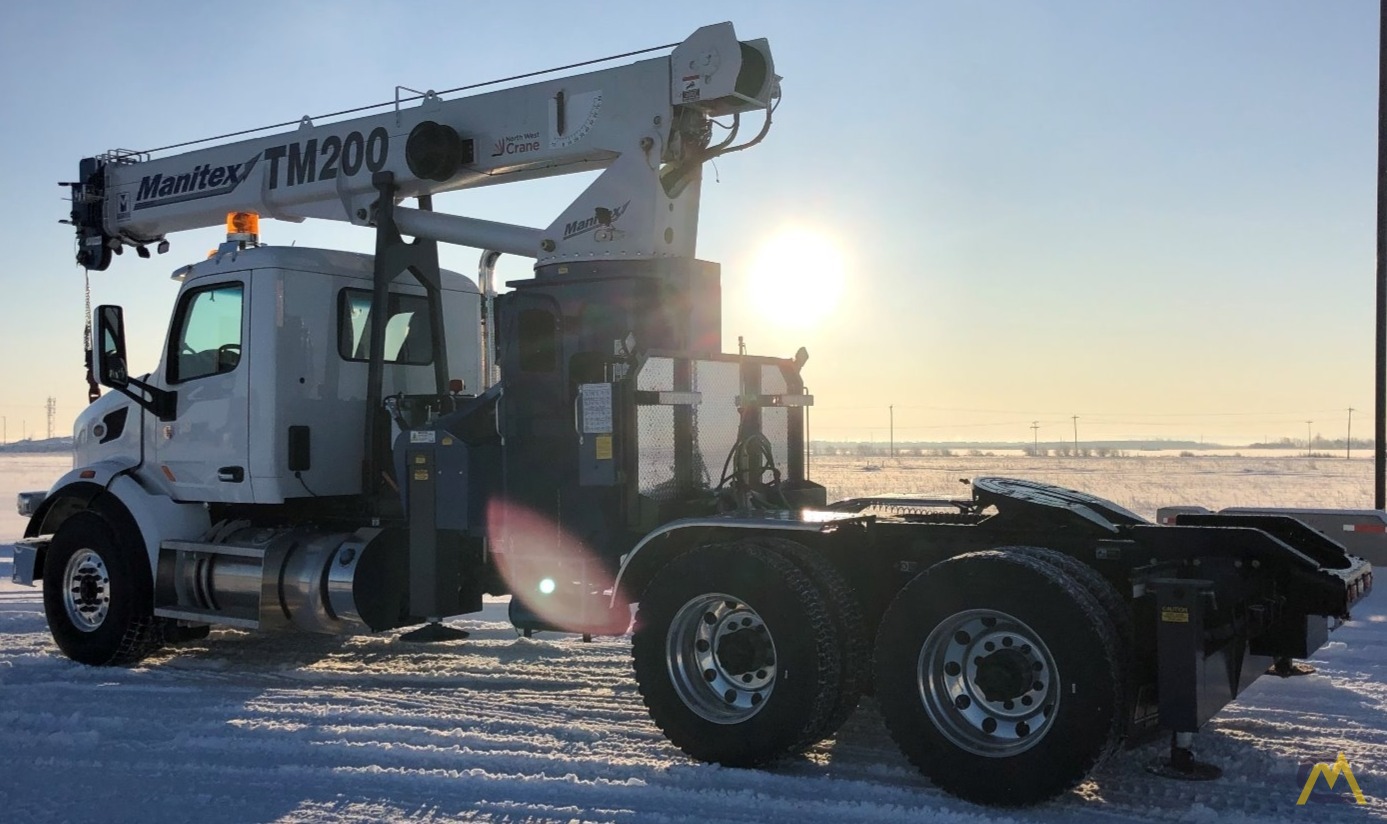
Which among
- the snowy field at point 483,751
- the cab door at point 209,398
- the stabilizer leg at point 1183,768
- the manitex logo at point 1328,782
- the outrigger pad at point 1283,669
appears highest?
the cab door at point 209,398

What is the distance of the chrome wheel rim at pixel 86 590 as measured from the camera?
9320 millimetres

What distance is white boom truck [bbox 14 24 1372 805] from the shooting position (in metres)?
5.45

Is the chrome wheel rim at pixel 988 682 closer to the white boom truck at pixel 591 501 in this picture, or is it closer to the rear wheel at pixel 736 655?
the white boom truck at pixel 591 501

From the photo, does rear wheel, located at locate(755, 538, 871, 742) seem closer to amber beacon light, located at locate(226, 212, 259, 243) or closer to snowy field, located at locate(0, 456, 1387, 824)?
snowy field, located at locate(0, 456, 1387, 824)

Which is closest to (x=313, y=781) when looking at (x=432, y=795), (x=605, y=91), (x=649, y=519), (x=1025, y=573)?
(x=432, y=795)

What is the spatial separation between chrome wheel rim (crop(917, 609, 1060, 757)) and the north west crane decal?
6.17 metres

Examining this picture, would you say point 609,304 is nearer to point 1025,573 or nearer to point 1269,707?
point 1025,573

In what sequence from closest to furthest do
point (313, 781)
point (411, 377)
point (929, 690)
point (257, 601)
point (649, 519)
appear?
point (929, 690) < point (313, 781) < point (649, 519) < point (257, 601) < point (411, 377)

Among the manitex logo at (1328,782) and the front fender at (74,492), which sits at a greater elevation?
the front fender at (74,492)

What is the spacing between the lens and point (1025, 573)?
5258mm

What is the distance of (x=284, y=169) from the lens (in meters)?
10.0

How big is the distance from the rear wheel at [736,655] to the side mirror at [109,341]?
5.04 meters

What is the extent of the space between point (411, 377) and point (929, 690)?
5.64 meters

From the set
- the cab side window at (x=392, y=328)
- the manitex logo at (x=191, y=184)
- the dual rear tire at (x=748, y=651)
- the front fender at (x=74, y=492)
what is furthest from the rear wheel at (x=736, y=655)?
the manitex logo at (x=191, y=184)
